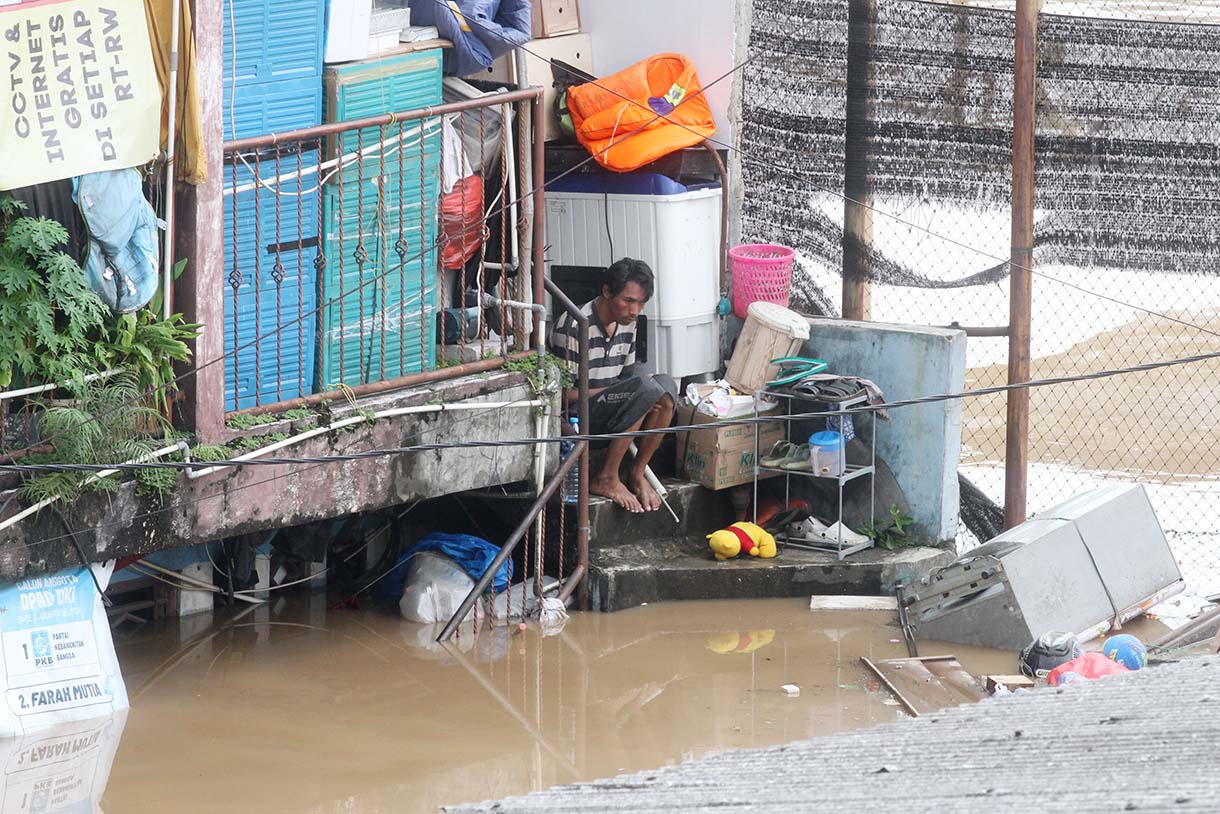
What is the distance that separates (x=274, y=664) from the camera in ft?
25.1

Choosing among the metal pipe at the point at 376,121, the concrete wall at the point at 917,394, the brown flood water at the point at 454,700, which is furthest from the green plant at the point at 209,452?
the concrete wall at the point at 917,394

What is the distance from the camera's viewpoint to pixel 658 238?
909 centimetres

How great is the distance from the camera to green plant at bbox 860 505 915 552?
906 centimetres

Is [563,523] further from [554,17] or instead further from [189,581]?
[554,17]

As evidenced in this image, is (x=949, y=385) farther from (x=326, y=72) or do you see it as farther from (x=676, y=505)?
(x=326, y=72)

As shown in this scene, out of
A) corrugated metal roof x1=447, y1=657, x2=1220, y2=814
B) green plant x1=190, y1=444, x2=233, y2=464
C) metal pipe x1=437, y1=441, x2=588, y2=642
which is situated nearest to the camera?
corrugated metal roof x1=447, y1=657, x2=1220, y2=814

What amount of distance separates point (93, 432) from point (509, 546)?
2.26 meters

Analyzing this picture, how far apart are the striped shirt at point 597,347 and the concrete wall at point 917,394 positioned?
→ 121 centimetres

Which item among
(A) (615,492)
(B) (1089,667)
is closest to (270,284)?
(A) (615,492)

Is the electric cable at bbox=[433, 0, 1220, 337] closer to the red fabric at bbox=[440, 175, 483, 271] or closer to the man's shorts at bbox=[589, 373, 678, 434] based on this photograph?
the red fabric at bbox=[440, 175, 483, 271]

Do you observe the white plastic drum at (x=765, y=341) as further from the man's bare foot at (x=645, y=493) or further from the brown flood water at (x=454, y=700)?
the brown flood water at (x=454, y=700)

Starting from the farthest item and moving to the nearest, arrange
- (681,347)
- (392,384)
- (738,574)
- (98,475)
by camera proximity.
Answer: (681,347) < (738,574) < (392,384) < (98,475)

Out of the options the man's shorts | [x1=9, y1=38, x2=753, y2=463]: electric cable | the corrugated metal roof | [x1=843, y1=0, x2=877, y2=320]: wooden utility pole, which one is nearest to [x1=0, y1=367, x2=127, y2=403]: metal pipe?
[x1=9, y1=38, x2=753, y2=463]: electric cable

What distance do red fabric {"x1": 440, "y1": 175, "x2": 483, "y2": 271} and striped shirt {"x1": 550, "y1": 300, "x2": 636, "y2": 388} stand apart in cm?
63
